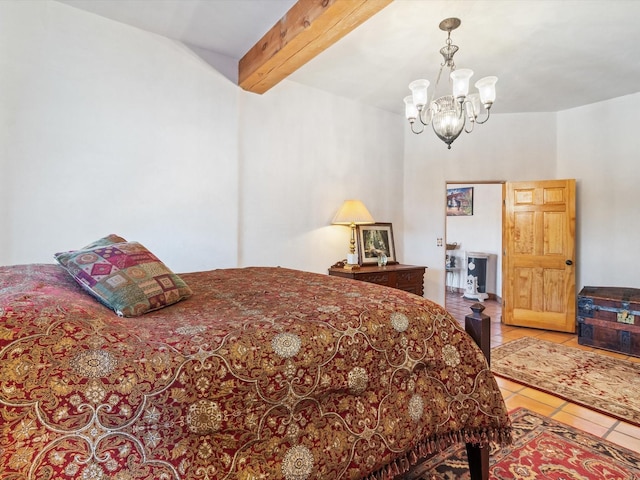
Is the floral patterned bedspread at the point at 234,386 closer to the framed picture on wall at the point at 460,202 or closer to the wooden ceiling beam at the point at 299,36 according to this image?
the wooden ceiling beam at the point at 299,36

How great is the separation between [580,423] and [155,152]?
146 inches

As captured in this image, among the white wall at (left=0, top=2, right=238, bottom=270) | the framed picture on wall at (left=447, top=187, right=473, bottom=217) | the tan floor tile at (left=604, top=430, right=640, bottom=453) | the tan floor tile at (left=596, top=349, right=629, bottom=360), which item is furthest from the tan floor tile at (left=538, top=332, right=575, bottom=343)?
the white wall at (left=0, top=2, right=238, bottom=270)

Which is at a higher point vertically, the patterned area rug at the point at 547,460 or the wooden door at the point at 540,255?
the wooden door at the point at 540,255

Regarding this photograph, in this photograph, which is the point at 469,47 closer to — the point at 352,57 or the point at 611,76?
the point at 352,57

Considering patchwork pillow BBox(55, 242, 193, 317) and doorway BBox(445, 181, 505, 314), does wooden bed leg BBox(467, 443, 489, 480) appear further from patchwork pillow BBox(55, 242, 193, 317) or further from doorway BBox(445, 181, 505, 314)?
doorway BBox(445, 181, 505, 314)

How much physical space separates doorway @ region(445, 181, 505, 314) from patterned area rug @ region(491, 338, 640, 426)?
2.72 metres

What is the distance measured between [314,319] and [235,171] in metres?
2.46

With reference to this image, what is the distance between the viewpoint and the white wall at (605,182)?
13.2 feet

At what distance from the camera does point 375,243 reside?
4.28 meters

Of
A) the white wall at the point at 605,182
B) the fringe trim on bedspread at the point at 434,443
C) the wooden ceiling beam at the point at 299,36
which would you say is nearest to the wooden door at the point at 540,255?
the white wall at the point at 605,182

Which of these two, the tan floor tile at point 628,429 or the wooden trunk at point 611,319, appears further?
the wooden trunk at point 611,319

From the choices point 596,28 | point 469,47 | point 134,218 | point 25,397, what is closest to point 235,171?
point 134,218

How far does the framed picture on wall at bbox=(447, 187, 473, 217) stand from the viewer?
6918mm

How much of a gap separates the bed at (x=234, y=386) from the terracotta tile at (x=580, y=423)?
4.06 ft
